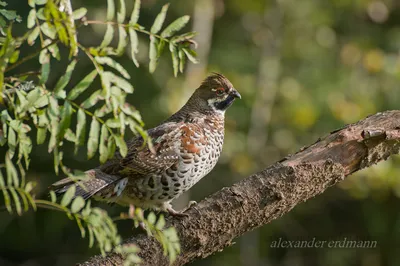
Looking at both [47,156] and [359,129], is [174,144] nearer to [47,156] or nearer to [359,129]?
[359,129]

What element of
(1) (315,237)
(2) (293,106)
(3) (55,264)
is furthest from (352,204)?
(3) (55,264)

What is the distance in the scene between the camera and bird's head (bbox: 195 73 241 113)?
16.6 feet

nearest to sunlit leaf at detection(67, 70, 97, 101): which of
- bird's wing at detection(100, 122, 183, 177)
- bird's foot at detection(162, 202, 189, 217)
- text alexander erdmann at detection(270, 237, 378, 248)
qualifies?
bird's foot at detection(162, 202, 189, 217)

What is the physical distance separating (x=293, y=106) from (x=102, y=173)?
173 inches

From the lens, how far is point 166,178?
4.54m

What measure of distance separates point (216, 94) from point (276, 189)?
131cm

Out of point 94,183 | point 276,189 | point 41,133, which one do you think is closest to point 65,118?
point 41,133

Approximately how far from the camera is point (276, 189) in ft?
12.9

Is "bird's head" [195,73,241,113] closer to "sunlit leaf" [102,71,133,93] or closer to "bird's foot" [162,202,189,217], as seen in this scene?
"bird's foot" [162,202,189,217]

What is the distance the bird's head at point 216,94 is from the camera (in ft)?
16.6

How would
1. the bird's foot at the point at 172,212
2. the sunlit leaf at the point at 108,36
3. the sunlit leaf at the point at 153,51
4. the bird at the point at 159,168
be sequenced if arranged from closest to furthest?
the sunlit leaf at the point at 108,36 < the sunlit leaf at the point at 153,51 < the bird's foot at the point at 172,212 < the bird at the point at 159,168

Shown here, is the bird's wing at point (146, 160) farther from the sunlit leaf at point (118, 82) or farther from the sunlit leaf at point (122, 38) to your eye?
the sunlit leaf at point (118, 82)

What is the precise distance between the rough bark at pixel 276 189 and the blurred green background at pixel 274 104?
386 cm

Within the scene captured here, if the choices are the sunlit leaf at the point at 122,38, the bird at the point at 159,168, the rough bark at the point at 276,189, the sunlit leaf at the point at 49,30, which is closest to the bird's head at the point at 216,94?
the bird at the point at 159,168
